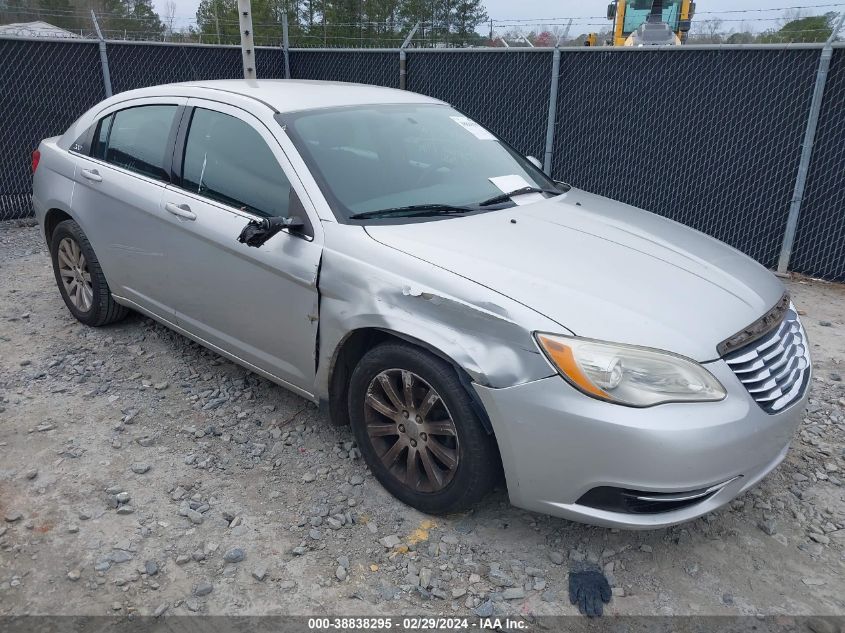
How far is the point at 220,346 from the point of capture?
12.3 ft

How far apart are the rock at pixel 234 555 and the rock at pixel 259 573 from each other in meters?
0.10

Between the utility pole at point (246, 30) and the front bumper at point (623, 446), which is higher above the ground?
the utility pole at point (246, 30)

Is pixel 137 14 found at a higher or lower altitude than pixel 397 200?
higher

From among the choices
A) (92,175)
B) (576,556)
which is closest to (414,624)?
(576,556)

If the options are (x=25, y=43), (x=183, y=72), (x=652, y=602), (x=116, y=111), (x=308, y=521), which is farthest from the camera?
(x=183, y=72)

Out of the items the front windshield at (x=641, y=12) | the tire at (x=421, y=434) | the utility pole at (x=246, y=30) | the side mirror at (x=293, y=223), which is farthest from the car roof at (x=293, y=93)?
the front windshield at (x=641, y=12)

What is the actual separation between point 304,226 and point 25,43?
6.88 meters

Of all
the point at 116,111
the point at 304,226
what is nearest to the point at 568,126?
the point at 116,111

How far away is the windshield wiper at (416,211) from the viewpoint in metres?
3.13

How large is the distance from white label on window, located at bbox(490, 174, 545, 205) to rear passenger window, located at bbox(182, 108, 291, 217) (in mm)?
1136

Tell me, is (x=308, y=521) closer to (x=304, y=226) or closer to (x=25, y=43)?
(x=304, y=226)

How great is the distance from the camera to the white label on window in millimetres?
3639

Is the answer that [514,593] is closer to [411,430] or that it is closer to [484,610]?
[484,610]

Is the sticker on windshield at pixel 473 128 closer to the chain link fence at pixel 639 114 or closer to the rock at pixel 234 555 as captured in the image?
the rock at pixel 234 555
